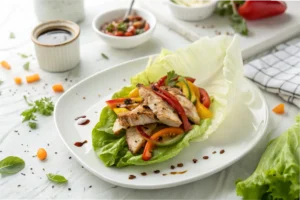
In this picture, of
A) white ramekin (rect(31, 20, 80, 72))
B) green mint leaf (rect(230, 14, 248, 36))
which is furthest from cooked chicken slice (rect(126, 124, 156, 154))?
green mint leaf (rect(230, 14, 248, 36))

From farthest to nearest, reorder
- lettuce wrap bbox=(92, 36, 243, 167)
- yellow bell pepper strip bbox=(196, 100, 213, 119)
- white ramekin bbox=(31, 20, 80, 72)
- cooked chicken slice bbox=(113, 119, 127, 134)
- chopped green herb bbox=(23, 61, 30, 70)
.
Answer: chopped green herb bbox=(23, 61, 30, 70) < white ramekin bbox=(31, 20, 80, 72) < yellow bell pepper strip bbox=(196, 100, 213, 119) < cooked chicken slice bbox=(113, 119, 127, 134) < lettuce wrap bbox=(92, 36, 243, 167)

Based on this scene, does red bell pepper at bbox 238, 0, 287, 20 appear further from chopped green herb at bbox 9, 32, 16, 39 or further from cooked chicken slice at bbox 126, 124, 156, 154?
chopped green herb at bbox 9, 32, 16, 39

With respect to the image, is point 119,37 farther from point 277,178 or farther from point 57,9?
point 277,178

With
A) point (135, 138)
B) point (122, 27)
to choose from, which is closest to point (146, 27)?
point (122, 27)

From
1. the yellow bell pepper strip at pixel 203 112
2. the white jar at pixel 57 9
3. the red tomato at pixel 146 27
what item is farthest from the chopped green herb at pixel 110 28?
the yellow bell pepper strip at pixel 203 112

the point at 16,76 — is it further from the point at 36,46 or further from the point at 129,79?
the point at 129,79

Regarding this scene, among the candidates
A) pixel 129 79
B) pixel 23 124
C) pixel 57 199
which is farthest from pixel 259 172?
pixel 23 124
